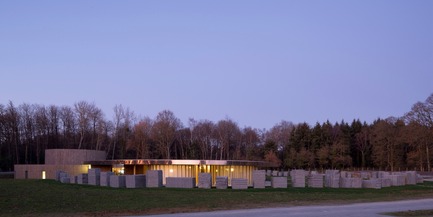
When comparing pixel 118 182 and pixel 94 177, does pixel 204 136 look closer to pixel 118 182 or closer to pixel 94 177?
pixel 94 177

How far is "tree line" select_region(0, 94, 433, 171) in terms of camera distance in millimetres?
91250

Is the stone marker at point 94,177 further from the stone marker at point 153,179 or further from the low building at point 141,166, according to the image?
the stone marker at point 153,179

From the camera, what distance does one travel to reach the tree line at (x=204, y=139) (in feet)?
299

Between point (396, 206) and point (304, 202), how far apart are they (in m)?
4.75

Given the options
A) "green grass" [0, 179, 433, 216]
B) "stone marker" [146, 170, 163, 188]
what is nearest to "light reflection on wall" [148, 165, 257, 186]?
"stone marker" [146, 170, 163, 188]

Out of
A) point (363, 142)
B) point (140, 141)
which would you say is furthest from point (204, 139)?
point (363, 142)

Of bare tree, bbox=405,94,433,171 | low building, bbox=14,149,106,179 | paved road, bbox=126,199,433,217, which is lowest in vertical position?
low building, bbox=14,149,106,179

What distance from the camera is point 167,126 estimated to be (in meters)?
101

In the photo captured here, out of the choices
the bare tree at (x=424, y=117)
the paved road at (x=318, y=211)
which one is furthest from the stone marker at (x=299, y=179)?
the bare tree at (x=424, y=117)

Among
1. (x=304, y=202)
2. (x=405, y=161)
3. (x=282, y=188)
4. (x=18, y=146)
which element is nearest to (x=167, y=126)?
(x=18, y=146)

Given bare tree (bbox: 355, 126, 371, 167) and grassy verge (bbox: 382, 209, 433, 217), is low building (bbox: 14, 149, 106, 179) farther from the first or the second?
bare tree (bbox: 355, 126, 371, 167)

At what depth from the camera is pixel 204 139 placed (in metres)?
109

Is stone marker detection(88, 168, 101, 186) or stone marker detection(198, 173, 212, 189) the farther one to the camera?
stone marker detection(88, 168, 101, 186)

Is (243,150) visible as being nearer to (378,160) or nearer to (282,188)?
(378,160)
